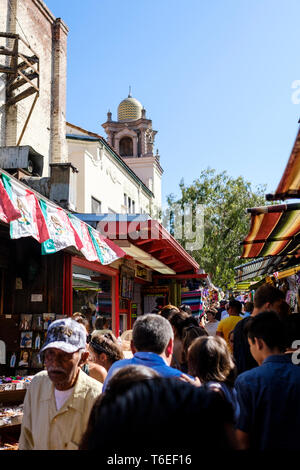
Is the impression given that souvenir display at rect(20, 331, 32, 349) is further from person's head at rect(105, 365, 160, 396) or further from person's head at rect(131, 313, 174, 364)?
person's head at rect(105, 365, 160, 396)

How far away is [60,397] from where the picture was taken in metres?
2.62

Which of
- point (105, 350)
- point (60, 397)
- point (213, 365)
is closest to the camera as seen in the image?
point (60, 397)

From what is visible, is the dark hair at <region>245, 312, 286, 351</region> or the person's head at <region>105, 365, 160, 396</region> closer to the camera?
the person's head at <region>105, 365, 160, 396</region>

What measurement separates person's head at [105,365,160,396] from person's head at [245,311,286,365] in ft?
5.49

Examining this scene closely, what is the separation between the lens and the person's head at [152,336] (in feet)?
8.87

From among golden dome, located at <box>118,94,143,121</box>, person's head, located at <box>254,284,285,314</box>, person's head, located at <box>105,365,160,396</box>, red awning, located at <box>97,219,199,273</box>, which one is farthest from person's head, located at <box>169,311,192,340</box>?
golden dome, located at <box>118,94,143,121</box>

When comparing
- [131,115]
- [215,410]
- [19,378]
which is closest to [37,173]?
[19,378]

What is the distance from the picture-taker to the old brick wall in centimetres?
1391

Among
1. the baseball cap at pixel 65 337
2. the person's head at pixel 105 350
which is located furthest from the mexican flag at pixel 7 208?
the baseball cap at pixel 65 337

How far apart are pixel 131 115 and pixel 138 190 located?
1889 cm

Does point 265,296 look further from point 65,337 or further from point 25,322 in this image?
point 25,322

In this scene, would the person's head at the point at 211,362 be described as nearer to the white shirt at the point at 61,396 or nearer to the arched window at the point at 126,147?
the white shirt at the point at 61,396

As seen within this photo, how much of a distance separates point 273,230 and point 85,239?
261 centimetres

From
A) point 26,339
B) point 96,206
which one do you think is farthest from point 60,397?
point 96,206
